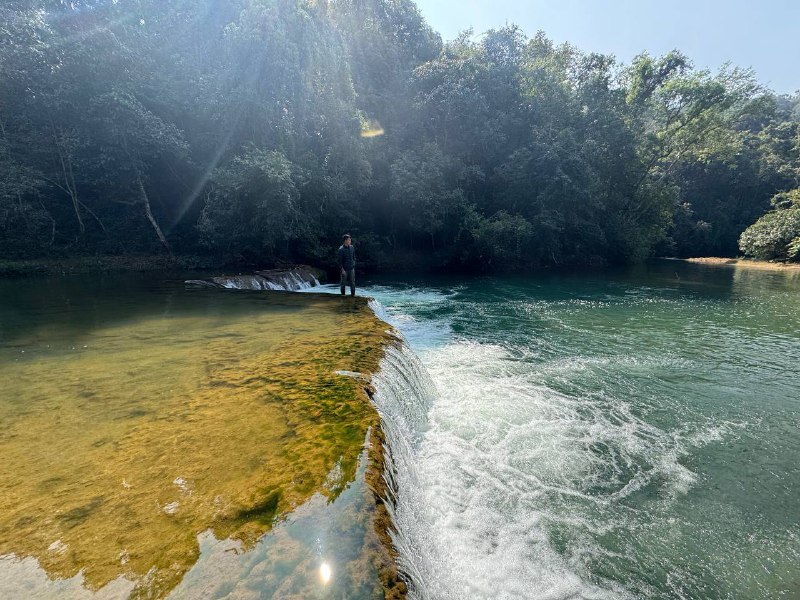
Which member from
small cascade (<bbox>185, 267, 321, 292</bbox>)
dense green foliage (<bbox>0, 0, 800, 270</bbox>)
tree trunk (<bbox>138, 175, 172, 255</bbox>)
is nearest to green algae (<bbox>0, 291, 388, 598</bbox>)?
small cascade (<bbox>185, 267, 321, 292</bbox>)

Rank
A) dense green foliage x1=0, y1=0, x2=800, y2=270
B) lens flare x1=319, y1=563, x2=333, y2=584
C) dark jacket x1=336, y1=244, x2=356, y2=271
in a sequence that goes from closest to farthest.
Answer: lens flare x1=319, y1=563, x2=333, y2=584, dark jacket x1=336, y1=244, x2=356, y2=271, dense green foliage x1=0, y1=0, x2=800, y2=270

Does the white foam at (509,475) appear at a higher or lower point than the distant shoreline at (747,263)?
lower

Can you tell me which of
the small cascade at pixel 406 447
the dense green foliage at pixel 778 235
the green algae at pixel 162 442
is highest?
the dense green foliage at pixel 778 235

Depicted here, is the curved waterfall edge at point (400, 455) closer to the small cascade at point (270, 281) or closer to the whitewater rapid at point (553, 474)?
the whitewater rapid at point (553, 474)

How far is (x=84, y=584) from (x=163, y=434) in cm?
167

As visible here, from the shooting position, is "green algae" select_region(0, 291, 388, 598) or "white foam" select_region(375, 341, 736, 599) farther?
"white foam" select_region(375, 341, 736, 599)

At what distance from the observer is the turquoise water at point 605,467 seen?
→ 343 cm

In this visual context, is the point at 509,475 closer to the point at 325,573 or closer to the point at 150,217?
the point at 325,573

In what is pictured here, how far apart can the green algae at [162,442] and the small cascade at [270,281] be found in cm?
807

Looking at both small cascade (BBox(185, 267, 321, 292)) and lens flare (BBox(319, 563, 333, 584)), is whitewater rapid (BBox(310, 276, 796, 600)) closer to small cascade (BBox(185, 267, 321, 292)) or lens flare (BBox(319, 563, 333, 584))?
lens flare (BBox(319, 563, 333, 584))

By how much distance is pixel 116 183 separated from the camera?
2269 centimetres

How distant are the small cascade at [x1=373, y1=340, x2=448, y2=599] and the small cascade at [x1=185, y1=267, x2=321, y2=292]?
9.46m

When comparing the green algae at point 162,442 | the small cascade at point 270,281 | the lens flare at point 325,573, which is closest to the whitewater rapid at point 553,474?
the lens flare at point 325,573

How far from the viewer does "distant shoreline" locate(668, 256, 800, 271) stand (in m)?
30.8
